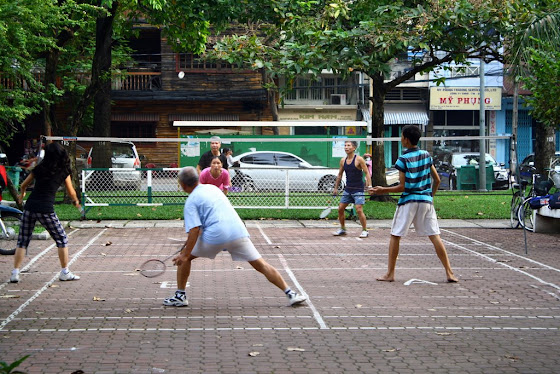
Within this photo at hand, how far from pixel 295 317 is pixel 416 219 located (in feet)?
8.72

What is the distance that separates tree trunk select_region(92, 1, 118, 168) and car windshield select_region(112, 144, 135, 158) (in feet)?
11.0

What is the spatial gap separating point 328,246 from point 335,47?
6.20 metres

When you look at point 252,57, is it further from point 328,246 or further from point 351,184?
point 328,246

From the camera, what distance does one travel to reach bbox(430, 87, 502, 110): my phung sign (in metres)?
39.8

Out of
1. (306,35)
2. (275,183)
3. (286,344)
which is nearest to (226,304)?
(286,344)

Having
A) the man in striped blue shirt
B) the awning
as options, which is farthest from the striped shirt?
the awning

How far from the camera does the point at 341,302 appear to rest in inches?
335

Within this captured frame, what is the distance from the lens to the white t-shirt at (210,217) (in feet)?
25.3


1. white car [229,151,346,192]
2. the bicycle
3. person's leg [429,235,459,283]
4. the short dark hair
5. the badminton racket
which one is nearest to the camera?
the short dark hair

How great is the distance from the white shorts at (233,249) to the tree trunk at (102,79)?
42.6ft

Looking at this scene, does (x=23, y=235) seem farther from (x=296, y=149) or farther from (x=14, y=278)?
(x=296, y=149)

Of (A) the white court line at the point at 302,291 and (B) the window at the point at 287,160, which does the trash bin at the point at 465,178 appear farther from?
(A) the white court line at the point at 302,291

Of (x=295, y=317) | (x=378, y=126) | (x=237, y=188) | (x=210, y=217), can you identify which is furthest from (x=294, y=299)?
(x=378, y=126)

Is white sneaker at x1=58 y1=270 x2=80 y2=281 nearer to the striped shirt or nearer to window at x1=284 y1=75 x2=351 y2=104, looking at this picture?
the striped shirt
